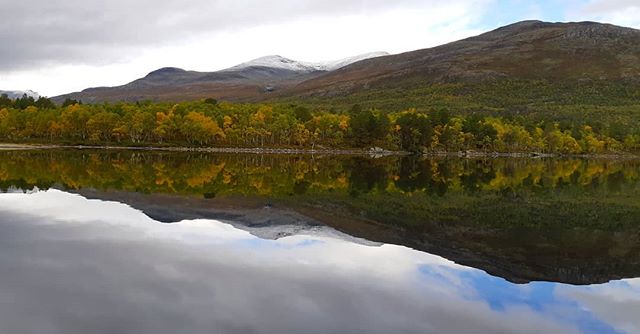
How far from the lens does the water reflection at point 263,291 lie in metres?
11.8

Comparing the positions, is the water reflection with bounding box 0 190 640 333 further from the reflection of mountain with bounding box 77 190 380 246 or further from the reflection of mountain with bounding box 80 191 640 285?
the reflection of mountain with bounding box 77 190 380 246


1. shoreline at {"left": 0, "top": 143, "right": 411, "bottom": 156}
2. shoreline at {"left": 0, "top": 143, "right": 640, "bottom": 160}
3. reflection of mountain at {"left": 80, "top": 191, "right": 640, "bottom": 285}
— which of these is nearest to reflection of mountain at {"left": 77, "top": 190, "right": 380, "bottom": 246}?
reflection of mountain at {"left": 80, "top": 191, "right": 640, "bottom": 285}

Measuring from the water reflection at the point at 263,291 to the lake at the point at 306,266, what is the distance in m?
0.06

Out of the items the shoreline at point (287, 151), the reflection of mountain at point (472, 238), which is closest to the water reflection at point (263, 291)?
the reflection of mountain at point (472, 238)

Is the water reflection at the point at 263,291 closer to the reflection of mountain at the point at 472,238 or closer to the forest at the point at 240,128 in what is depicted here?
the reflection of mountain at the point at 472,238

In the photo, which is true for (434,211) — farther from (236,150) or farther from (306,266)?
(236,150)

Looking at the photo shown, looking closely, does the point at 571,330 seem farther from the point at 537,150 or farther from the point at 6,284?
the point at 537,150

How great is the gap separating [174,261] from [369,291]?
5.85m

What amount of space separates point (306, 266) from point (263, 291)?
3380mm

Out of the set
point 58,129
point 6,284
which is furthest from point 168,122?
point 6,284

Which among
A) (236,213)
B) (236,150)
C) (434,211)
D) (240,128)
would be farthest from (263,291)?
(240,128)

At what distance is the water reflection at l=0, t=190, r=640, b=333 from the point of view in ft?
38.7

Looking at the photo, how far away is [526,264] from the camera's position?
18.7m

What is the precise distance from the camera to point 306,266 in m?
17.3
